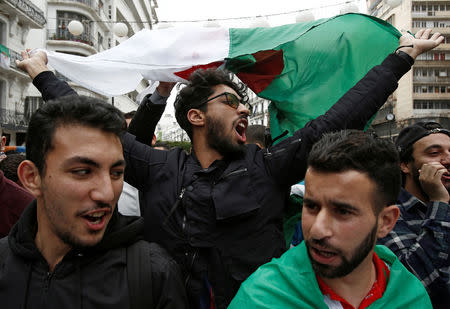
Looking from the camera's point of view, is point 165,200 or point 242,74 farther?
point 242,74

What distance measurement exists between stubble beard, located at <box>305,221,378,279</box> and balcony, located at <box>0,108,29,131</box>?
22.4 meters

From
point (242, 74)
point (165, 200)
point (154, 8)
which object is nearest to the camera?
point (165, 200)

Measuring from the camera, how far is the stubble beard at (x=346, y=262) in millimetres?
1466

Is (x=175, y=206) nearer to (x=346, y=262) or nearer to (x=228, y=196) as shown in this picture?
(x=228, y=196)

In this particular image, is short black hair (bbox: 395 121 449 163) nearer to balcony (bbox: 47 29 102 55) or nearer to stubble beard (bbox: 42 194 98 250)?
stubble beard (bbox: 42 194 98 250)

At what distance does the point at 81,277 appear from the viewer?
1.45 meters

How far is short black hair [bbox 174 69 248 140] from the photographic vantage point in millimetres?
2270

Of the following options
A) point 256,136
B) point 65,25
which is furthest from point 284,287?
point 65,25

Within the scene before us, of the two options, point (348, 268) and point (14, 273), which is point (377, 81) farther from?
point (14, 273)

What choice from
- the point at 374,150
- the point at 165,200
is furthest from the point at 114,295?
the point at 374,150

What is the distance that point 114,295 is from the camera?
1.42m

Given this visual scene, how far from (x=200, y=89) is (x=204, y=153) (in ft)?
1.34

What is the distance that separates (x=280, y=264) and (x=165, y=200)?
69cm

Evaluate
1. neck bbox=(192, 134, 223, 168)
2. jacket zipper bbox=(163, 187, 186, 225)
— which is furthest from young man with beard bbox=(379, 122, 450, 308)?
jacket zipper bbox=(163, 187, 186, 225)
